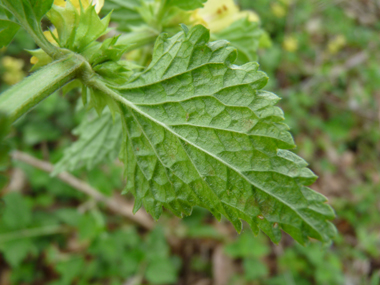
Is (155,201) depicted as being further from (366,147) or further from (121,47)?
(366,147)

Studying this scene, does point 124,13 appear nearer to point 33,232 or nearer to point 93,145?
point 93,145

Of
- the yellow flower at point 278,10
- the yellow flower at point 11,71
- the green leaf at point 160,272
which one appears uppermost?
the yellow flower at point 11,71

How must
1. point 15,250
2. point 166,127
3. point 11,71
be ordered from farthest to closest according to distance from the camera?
1. point 11,71
2. point 15,250
3. point 166,127

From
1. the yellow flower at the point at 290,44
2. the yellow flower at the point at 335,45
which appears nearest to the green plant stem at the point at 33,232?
the yellow flower at the point at 290,44

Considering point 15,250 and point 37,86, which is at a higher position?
point 37,86

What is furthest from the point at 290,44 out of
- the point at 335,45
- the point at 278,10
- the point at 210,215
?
the point at 210,215

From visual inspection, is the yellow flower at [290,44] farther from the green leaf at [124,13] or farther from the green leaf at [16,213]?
the green leaf at [16,213]
